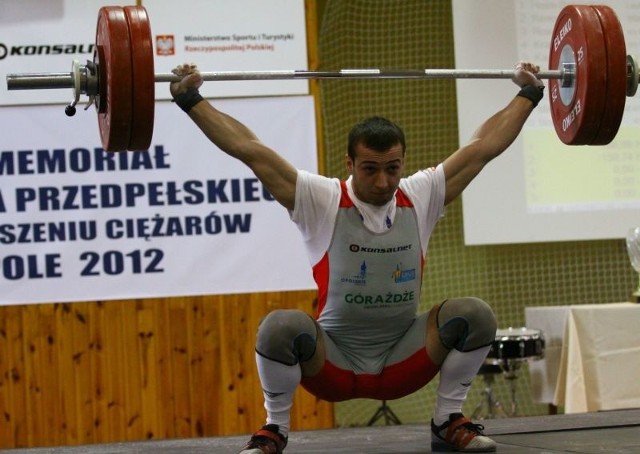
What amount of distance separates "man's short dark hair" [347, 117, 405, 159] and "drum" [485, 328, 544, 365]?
6.98 ft

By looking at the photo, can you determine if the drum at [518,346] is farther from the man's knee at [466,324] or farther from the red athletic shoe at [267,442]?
the red athletic shoe at [267,442]

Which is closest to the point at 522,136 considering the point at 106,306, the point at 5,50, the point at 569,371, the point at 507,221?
the point at 507,221

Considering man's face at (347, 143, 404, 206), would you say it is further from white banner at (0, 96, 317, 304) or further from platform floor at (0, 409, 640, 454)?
white banner at (0, 96, 317, 304)

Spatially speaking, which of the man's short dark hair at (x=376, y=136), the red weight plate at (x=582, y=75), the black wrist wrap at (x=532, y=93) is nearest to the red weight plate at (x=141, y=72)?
the man's short dark hair at (x=376, y=136)

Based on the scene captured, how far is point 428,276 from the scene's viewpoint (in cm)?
654

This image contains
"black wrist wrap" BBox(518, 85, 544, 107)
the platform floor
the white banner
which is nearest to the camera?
the platform floor

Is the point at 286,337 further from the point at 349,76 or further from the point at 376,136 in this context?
the point at 349,76

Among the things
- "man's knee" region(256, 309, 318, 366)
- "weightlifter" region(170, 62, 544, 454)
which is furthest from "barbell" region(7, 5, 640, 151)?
"man's knee" region(256, 309, 318, 366)

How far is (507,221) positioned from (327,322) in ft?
9.00

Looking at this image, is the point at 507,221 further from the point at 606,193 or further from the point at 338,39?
the point at 338,39

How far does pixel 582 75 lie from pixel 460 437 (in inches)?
47.4

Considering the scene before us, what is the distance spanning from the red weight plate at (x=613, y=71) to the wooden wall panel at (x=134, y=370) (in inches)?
88.9

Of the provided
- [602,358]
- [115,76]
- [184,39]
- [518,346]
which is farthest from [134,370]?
[115,76]

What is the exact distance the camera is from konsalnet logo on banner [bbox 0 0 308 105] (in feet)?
16.9
